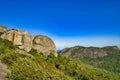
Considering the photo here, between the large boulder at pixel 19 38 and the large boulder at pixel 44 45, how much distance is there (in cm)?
231

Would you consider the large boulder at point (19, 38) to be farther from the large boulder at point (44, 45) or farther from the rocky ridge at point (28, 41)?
the large boulder at point (44, 45)

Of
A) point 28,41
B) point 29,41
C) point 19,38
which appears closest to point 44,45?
point 29,41

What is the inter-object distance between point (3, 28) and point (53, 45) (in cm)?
1597

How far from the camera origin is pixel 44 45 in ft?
253

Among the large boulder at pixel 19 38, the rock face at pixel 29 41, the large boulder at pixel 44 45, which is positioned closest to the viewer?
the large boulder at pixel 19 38

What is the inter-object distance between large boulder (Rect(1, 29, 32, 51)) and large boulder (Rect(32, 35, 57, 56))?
2308 millimetres

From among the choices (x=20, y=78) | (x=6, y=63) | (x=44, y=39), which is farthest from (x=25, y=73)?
(x=44, y=39)

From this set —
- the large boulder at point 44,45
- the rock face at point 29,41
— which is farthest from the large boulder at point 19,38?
the large boulder at point 44,45

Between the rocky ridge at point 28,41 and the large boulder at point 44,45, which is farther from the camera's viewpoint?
the large boulder at point 44,45

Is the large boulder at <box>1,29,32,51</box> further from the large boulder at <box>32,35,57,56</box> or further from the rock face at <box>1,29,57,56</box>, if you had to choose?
the large boulder at <box>32,35,57,56</box>

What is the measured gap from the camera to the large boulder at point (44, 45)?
7512cm

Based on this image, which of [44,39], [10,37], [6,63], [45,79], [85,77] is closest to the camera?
[45,79]

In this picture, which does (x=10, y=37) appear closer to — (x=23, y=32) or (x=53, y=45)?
(x=23, y=32)

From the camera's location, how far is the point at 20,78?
12383mm
